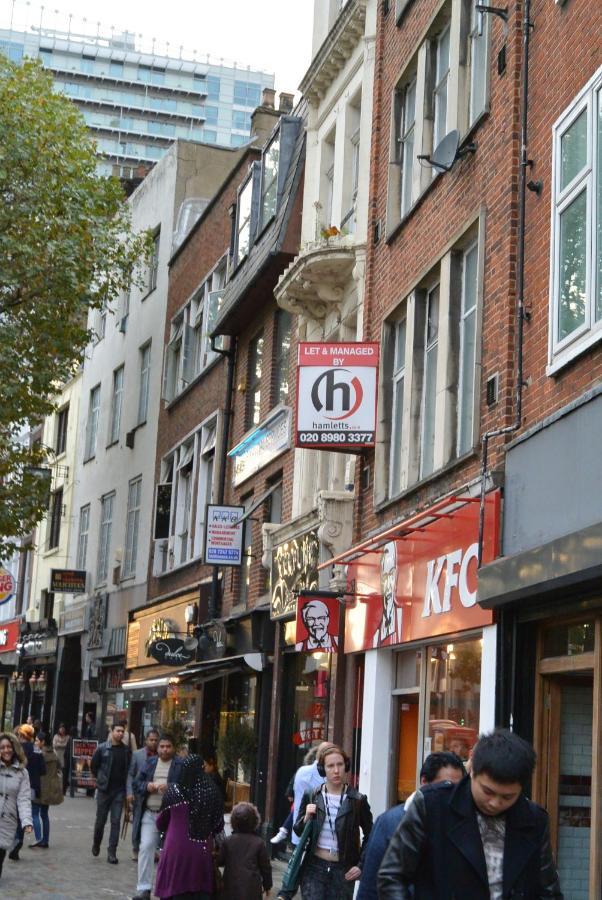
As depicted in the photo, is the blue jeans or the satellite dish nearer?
the satellite dish

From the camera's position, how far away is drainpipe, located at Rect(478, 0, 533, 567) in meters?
11.9

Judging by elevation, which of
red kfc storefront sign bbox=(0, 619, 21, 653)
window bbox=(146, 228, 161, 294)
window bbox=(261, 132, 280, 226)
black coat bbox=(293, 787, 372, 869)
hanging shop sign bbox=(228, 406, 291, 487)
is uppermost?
window bbox=(146, 228, 161, 294)

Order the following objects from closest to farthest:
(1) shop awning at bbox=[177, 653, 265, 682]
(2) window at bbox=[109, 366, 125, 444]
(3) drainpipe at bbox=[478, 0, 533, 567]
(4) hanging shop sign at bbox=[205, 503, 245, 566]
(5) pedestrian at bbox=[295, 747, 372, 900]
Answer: (5) pedestrian at bbox=[295, 747, 372, 900]
(3) drainpipe at bbox=[478, 0, 533, 567]
(1) shop awning at bbox=[177, 653, 265, 682]
(4) hanging shop sign at bbox=[205, 503, 245, 566]
(2) window at bbox=[109, 366, 125, 444]

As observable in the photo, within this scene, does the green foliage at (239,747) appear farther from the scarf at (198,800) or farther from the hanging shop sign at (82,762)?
the scarf at (198,800)

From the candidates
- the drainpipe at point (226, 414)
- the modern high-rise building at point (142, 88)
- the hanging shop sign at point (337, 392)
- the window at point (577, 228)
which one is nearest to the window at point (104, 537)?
the drainpipe at point (226, 414)

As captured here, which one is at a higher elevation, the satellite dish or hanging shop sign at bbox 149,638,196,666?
the satellite dish

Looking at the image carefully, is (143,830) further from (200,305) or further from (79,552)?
(79,552)

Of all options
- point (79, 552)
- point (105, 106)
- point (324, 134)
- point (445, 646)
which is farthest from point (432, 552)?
point (105, 106)

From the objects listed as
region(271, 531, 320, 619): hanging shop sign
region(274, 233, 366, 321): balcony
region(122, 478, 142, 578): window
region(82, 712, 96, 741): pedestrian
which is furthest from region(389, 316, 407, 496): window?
region(82, 712, 96, 741): pedestrian

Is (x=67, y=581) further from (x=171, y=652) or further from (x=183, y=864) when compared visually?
(x=183, y=864)

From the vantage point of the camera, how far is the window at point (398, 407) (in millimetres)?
16062

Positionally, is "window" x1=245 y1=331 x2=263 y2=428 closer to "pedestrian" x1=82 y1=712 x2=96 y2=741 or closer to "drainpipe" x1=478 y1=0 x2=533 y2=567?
"drainpipe" x1=478 y1=0 x2=533 y2=567

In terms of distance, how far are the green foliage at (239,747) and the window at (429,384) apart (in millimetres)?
7603

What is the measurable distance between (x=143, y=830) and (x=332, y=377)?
5396 millimetres
